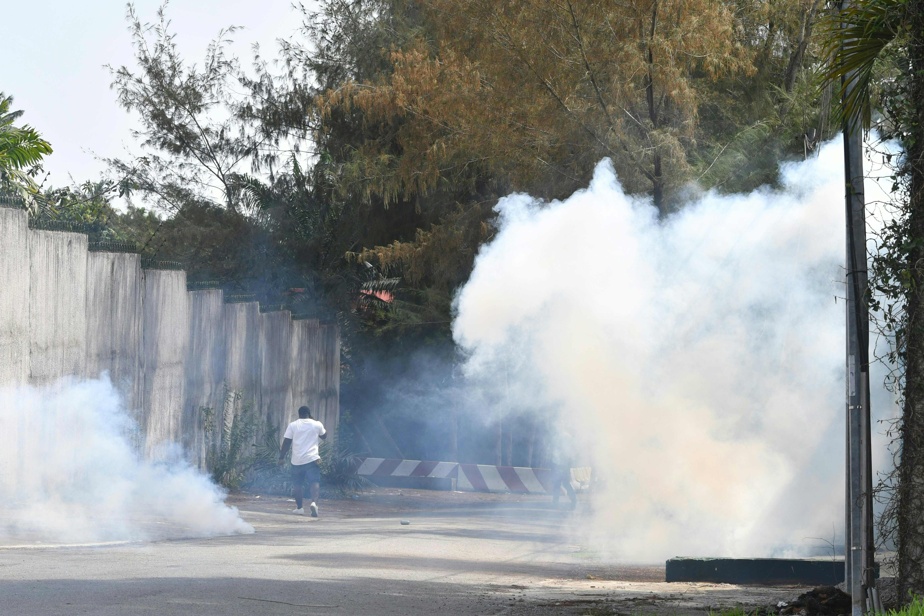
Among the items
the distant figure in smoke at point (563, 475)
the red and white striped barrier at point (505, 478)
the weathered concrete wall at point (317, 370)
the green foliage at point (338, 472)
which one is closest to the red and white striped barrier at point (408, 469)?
the red and white striped barrier at point (505, 478)

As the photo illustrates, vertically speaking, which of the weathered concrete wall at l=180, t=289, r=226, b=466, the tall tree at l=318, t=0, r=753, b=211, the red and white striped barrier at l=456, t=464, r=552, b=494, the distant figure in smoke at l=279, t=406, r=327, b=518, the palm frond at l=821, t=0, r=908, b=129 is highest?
the tall tree at l=318, t=0, r=753, b=211

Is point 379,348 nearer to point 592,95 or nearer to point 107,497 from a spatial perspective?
point 592,95

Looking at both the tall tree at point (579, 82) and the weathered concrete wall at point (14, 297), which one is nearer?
the weathered concrete wall at point (14, 297)

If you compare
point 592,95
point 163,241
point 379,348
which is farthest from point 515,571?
point 163,241

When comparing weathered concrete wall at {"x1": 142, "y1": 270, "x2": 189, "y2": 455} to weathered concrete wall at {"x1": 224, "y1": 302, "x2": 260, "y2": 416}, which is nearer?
weathered concrete wall at {"x1": 142, "y1": 270, "x2": 189, "y2": 455}

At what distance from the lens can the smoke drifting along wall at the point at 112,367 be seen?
46.4 ft

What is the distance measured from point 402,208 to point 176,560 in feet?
46.8

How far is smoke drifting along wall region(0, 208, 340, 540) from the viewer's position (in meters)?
14.1

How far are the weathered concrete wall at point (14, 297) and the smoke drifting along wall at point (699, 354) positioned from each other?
5.90m

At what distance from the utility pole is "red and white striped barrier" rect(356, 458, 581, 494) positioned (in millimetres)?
13402

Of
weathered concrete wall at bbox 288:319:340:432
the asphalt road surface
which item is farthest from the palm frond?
weathered concrete wall at bbox 288:319:340:432

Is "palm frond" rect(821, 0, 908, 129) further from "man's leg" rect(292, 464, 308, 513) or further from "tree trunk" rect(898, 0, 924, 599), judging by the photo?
"man's leg" rect(292, 464, 308, 513)

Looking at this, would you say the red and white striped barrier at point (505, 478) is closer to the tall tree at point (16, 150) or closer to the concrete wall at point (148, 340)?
the concrete wall at point (148, 340)

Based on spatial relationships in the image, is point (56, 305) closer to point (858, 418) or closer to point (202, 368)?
point (202, 368)
